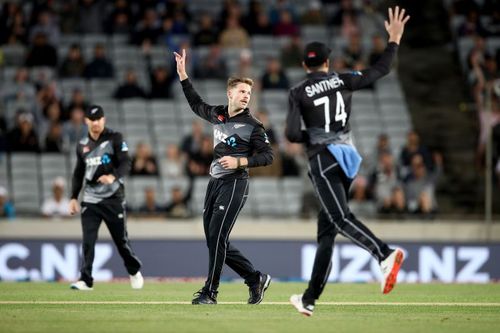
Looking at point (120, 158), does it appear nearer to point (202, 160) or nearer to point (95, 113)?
point (95, 113)

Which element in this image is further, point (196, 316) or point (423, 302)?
point (423, 302)

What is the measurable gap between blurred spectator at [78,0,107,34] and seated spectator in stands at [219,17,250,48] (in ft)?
9.64

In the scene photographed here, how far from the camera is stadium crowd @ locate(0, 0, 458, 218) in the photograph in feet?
70.7

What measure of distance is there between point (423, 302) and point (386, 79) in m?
13.7

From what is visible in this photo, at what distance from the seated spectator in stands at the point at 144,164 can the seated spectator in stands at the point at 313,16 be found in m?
6.42

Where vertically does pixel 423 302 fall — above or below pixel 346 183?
below

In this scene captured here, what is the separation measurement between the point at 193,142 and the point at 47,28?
16.6 feet

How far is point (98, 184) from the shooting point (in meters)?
13.6

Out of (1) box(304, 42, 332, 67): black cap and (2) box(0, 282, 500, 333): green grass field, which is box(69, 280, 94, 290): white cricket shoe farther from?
(1) box(304, 42, 332, 67): black cap

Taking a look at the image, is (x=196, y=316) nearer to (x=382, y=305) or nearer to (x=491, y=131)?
(x=382, y=305)

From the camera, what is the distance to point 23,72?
23234 mm

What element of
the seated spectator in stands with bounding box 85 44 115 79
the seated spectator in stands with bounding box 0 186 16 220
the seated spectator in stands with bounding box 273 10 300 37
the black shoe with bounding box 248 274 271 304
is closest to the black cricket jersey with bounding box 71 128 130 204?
the black shoe with bounding box 248 274 271 304

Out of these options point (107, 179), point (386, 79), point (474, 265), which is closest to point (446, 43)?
point (386, 79)

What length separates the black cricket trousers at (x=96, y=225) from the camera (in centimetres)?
1359
